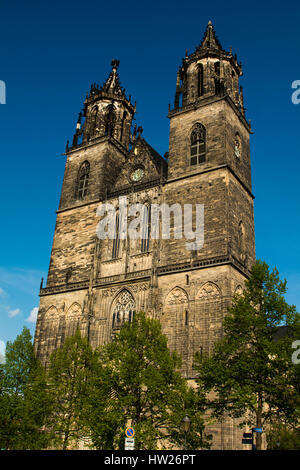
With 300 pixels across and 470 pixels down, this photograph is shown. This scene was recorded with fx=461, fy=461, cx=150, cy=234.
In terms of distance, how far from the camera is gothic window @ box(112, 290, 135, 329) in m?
26.2

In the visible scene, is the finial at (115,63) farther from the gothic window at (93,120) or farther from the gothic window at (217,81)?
the gothic window at (217,81)

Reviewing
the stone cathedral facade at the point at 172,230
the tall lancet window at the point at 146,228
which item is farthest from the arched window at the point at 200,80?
the tall lancet window at the point at 146,228

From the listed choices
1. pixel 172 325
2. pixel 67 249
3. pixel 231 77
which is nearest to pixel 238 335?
pixel 172 325

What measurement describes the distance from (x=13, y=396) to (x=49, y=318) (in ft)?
26.5

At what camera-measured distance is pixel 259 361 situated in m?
16.4

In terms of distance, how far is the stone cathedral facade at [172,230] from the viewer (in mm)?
23672

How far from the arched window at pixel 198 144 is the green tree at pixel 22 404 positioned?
14.9 meters

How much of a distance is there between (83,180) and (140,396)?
766 inches

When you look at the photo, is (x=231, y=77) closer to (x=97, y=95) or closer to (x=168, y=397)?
(x=97, y=95)

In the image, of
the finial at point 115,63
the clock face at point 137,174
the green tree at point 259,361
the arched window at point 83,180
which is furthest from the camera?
the finial at point 115,63

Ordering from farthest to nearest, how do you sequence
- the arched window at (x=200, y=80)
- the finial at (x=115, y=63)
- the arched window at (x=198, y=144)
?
the finial at (x=115, y=63)
the arched window at (x=200, y=80)
the arched window at (x=198, y=144)

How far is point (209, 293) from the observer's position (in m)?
23.3

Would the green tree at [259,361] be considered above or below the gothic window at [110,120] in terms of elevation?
below

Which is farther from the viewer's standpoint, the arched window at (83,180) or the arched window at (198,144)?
the arched window at (83,180)
